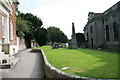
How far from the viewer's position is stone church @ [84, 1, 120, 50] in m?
24.8

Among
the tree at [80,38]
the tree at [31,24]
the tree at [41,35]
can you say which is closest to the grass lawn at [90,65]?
the tree at [80,38]

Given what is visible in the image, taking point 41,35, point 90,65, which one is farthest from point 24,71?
point 41,35

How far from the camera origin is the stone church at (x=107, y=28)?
24844 millimetres

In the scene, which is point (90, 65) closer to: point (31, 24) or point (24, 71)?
point (24, 71)

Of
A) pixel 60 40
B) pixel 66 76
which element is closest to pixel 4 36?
pixel 66 76

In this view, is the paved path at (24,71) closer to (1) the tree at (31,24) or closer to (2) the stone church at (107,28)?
(2) the stone church at (107,28)

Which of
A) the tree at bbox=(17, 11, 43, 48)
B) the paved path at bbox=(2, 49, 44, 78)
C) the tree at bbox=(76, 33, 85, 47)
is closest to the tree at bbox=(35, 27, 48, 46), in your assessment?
the tree at bbox=(17, 11, 43, 48)

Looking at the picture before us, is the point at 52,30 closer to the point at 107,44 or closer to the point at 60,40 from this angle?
the point at 60,40

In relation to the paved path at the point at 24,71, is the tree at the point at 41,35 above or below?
above

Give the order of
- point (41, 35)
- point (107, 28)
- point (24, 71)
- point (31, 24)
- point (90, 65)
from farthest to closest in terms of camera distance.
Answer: point (31, 24)
point (41, 35)
point (107, 28)
point (24, 71)
point (90, 65)

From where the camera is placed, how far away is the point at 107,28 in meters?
30.1

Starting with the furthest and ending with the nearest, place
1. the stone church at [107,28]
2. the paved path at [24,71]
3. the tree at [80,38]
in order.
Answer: the tree at [80,38] < the stone church at [107,28] < the paved path at [24,71]

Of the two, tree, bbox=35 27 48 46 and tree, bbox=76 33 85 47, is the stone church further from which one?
tree, bbox=35 27 48 46

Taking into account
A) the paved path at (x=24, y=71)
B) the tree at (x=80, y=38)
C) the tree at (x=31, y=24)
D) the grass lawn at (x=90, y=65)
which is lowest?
the paved path at (x=24, y=71)
